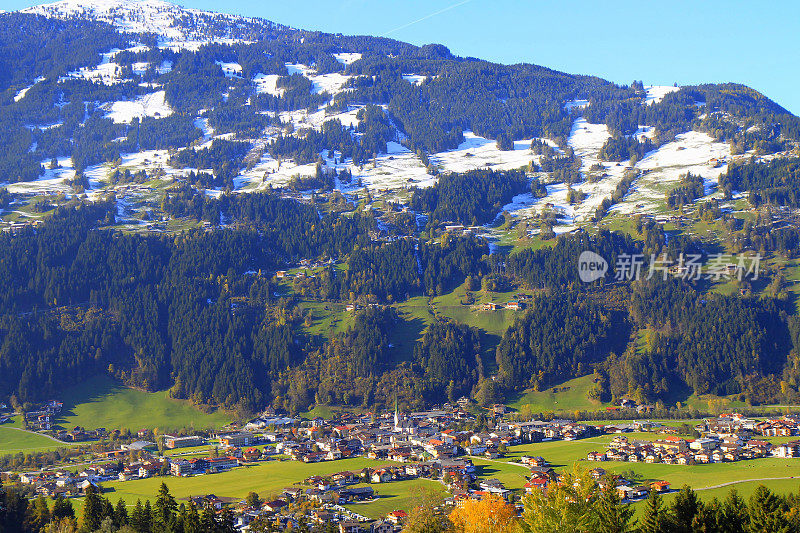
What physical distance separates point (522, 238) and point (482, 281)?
27.7 metres

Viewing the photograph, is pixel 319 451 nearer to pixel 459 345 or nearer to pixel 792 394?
pixel 459 345

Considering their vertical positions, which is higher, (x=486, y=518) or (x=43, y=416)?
(x=486, y=518)

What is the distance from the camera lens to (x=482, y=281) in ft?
551

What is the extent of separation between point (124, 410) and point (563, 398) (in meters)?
71.0

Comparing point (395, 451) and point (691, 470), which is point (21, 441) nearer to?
point (395, 451)

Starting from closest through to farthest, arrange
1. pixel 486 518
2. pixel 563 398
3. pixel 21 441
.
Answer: pixel 486 518
pixel 21 441
pixel 563 398

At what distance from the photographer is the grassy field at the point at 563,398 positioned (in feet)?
422

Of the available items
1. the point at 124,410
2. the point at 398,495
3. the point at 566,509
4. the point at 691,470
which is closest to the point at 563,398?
the point at 691,470

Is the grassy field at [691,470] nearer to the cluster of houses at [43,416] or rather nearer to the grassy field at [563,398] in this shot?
the grassy field at [563,398]

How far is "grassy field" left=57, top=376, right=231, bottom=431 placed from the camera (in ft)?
422

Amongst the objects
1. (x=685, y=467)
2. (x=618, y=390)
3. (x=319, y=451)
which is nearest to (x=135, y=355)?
(x=319, y=451)

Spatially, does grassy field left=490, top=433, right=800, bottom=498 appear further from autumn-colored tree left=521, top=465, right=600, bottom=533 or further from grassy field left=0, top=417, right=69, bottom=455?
grassy field left=0, top=417, right=69, bottom=455

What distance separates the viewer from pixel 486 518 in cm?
5269

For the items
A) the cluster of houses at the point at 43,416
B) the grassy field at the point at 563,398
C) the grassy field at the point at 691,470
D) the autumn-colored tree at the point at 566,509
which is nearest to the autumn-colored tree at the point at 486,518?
the autumn-colored tree at the point at 566,509
